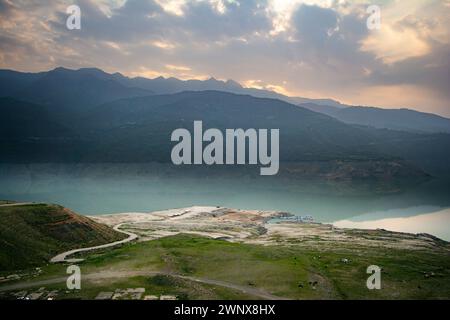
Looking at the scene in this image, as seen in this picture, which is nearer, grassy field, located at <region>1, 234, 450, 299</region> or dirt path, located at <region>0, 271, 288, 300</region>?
dirt path, located at <region>0, 271, 288, 300</region>

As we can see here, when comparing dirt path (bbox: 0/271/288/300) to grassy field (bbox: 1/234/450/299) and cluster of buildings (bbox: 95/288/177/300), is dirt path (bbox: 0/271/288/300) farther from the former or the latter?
cluster of buildings (bbox: 95/288/177/300)

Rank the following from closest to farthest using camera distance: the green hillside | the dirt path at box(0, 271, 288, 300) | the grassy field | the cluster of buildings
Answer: the cluster of buildings, the dirt path at box(0, 271, 288, 300), the grassy field, the green hillside

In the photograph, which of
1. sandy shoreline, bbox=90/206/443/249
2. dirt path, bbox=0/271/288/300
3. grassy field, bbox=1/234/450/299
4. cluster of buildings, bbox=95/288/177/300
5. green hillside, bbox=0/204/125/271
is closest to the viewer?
cluster of buildings, bbox=95/288/177/300

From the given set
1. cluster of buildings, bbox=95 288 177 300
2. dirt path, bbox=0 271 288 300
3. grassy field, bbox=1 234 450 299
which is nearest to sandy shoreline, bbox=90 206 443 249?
grassy field, bbox=1 234 450 299

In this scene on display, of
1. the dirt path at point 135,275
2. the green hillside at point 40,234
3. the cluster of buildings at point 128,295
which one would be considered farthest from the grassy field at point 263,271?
the green hillside at point 40,234
